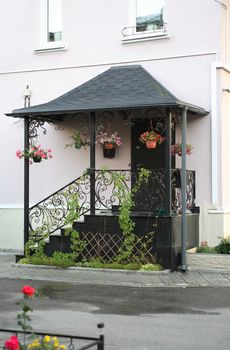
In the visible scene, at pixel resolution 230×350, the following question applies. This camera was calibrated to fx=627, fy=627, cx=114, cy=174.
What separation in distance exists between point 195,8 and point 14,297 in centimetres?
795

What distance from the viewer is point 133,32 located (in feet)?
49.3

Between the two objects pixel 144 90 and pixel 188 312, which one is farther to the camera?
pixel 144 90

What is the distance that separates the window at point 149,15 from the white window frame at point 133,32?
0.08 m

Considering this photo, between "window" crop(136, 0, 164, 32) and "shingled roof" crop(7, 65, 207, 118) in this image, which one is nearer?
"shingled roof" crop(7, 65, 207, 118)

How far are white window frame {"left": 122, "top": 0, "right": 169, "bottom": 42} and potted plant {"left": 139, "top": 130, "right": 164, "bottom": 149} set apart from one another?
8.17ft

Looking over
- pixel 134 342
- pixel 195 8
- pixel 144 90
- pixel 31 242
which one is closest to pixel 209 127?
pixel 144 90

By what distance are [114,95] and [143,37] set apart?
Answer: 6.36ft

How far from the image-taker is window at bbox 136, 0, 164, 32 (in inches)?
584

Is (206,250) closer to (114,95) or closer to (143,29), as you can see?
(114,95)

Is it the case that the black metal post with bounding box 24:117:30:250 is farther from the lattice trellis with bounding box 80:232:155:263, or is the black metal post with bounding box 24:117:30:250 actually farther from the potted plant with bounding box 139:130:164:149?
the potted plant with bounding box 139:130:164:149

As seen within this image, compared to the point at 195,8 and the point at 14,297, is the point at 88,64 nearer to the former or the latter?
the point at 195,8

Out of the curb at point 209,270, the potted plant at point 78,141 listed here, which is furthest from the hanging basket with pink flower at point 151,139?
the curb at point 209,270

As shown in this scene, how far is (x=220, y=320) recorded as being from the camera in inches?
323

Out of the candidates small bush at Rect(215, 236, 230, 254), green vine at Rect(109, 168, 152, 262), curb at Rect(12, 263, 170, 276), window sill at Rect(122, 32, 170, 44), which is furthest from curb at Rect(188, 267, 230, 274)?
window sill at Rect(122, 32, 170, 44)
